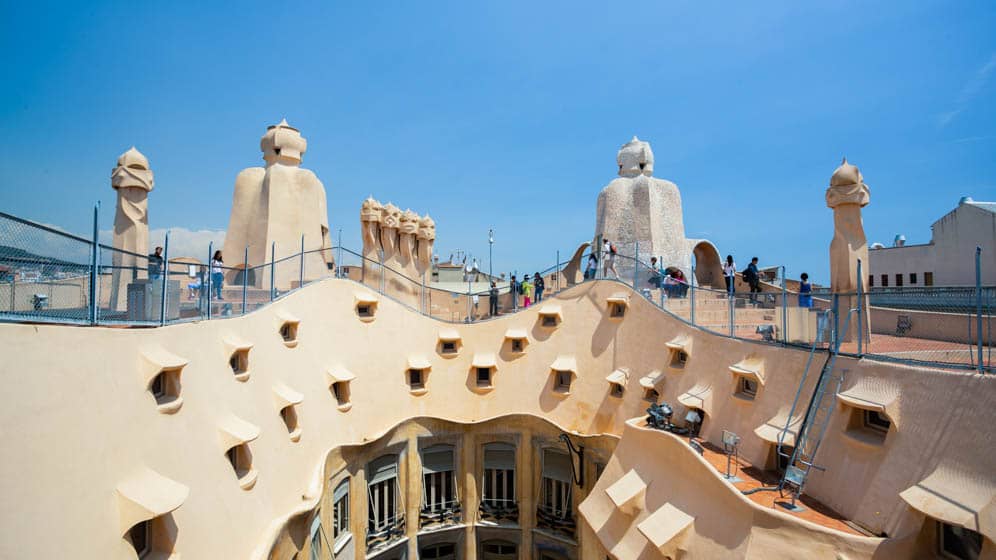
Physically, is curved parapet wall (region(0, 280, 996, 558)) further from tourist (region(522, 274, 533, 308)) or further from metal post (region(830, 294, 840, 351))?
tourist (region(522, 274, 533, 308))

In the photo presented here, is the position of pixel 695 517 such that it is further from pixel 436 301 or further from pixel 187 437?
pixel 436 301

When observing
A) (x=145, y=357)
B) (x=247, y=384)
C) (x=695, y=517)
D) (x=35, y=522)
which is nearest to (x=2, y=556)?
(x=35, y=522)

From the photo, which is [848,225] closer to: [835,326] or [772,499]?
[835,326]

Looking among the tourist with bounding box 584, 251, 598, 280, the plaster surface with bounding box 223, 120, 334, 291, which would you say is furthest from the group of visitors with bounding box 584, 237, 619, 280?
the plaster surface with bounding box 223, 120, 334, 291

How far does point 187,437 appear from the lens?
29.6ft

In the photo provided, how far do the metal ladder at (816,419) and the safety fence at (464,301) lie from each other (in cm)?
25

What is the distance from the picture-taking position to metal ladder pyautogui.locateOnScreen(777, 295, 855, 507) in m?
9.98

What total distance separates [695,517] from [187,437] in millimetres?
9591

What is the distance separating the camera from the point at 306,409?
48.7 feet

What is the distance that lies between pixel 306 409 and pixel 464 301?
9.64 meters

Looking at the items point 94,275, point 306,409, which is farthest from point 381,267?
point 94,275

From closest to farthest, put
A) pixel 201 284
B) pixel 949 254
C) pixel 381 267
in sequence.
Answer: pixel 201 284 < pixel 381 267 < pixel 949 254

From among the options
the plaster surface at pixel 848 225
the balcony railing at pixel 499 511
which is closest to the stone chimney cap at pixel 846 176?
the plaster surface at pixel 848 225

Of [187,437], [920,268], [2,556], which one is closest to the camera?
[2,556]
